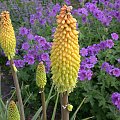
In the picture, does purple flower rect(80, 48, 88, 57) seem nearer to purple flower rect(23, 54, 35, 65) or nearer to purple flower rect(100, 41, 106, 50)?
purple flower rect(100, 41, 106, 50)

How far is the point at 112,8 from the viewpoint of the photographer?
499cm

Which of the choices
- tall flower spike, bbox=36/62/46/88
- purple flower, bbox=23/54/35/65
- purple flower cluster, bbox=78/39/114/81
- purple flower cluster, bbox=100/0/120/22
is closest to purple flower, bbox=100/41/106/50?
purple flower cluster, bbox=78/39/114/81

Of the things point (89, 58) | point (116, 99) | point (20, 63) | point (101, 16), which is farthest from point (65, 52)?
point (101, 16)

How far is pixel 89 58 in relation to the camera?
3836 mm

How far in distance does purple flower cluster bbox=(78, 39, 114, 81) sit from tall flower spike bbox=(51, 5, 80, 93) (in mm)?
1935

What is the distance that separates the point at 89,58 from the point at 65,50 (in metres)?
2.27

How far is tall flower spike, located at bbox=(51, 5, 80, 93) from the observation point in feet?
5.09

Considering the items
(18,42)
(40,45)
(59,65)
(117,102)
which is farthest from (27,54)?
(59,65)

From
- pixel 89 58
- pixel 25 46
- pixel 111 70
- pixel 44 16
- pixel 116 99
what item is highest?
pixel 44 16

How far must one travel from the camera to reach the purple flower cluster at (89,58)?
3643 mm

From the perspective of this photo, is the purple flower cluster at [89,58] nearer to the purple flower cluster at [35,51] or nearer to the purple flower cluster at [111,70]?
the purple flower cluster at [111,70]

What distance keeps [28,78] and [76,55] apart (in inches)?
108

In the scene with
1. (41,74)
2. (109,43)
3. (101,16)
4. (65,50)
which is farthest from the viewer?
(101,16)

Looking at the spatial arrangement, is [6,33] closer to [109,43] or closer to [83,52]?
[83,52]
